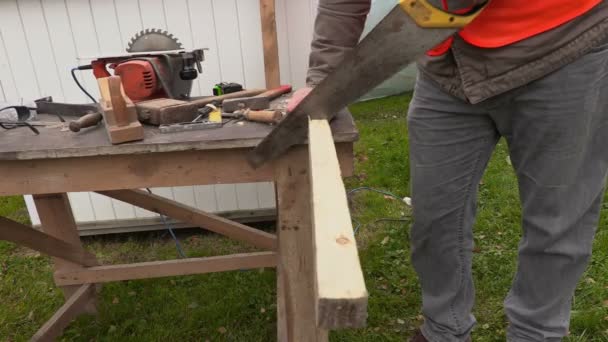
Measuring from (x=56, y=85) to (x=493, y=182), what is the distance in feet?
9.62

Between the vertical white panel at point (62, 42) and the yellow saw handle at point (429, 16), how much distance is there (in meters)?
2.17

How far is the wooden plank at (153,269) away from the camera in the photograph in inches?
86.6

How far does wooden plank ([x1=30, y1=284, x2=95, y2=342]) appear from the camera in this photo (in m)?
2.08

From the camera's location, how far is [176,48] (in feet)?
A: 6.21

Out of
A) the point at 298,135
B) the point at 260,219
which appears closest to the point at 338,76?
the point at 298,135

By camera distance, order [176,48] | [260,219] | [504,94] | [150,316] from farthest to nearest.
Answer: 1. [260,219]
2. [150,316]
3. [176,48]
4. [504,94]

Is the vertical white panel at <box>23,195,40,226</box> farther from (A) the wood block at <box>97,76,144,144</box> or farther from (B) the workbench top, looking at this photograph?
(A) the wood block at <box>97,76,144,144</box>

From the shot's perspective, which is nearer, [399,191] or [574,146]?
[574,146]

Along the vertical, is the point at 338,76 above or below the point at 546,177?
above

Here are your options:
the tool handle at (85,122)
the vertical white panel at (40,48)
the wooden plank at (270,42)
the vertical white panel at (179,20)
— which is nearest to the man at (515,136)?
the tool handle at (85,122)

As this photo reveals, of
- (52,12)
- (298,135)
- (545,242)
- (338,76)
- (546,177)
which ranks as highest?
(52,12)

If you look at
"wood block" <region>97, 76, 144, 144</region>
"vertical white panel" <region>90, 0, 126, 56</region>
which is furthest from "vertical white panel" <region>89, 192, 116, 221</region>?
"wood block" <region>97, 76, 144, 144</region>

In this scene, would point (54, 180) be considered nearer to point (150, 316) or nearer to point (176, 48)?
point (176, 48)

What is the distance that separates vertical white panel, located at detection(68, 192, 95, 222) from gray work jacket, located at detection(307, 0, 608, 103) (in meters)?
2.08
